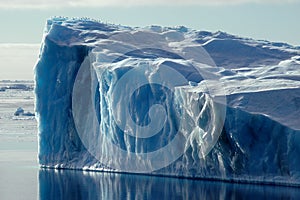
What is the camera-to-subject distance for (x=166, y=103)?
22.0 metres

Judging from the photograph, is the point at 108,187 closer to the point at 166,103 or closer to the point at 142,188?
the point at 142,188

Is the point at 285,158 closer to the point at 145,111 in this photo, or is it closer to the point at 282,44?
the point at 145,111

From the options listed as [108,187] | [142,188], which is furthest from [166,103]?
[108,187]

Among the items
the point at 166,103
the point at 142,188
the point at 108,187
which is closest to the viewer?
the point at 142,188

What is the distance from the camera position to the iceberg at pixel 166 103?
66.2ft

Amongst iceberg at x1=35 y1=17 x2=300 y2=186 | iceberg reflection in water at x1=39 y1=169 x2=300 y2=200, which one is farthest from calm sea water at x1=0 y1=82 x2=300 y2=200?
iceberg at x1=35 y1=17 x2=300 y2=186

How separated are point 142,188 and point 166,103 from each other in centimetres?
227

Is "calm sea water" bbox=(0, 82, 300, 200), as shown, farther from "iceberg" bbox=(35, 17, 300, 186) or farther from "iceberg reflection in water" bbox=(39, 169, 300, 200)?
"iceberg" bbox=(35, 17, 300, 186)

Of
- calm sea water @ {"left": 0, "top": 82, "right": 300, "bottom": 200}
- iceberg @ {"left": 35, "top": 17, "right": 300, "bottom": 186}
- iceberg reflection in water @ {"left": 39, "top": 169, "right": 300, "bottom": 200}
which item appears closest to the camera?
iceberg reflection in water @ {"left": 39, "top": 169, "right": 300, "bottom": 200}

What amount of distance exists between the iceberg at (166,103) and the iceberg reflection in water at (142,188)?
42 centimetres

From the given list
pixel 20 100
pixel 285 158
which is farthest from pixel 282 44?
pixel 20 100

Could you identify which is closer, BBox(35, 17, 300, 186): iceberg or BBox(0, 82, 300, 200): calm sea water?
BBox(0, 82, 300, 200): calm sea water

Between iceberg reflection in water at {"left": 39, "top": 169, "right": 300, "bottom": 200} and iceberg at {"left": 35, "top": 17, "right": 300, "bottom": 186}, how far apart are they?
416 millimetres

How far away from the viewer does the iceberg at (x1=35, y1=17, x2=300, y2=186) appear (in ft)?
66.2
